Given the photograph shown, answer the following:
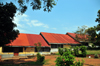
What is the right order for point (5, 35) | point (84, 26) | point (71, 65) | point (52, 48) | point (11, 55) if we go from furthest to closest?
point (84, 26) < point (52, 48) < point (11, 55) < point (5, 35) < point (71, 65)

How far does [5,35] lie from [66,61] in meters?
8.23

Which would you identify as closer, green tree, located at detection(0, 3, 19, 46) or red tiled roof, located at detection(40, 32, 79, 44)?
green tree, located at detection(0, 3, 19, 46)

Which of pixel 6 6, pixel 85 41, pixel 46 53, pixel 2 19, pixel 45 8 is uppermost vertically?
pixel 6 6

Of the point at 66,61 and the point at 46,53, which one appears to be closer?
the point at 66,61

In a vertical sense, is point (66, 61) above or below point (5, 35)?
below

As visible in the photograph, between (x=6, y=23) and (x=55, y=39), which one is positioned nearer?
(x=6, y=23)

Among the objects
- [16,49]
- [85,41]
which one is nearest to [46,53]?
[16,49]

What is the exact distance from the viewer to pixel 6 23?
10.6m

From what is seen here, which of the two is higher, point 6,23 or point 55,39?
point 6,23

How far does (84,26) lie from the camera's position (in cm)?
3022

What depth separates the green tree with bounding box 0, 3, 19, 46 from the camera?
416 inches

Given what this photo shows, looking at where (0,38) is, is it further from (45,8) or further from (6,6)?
(45,8)

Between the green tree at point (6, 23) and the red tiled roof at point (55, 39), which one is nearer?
the green tree at point (6, 23)

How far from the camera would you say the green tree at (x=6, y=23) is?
34.7 ft
